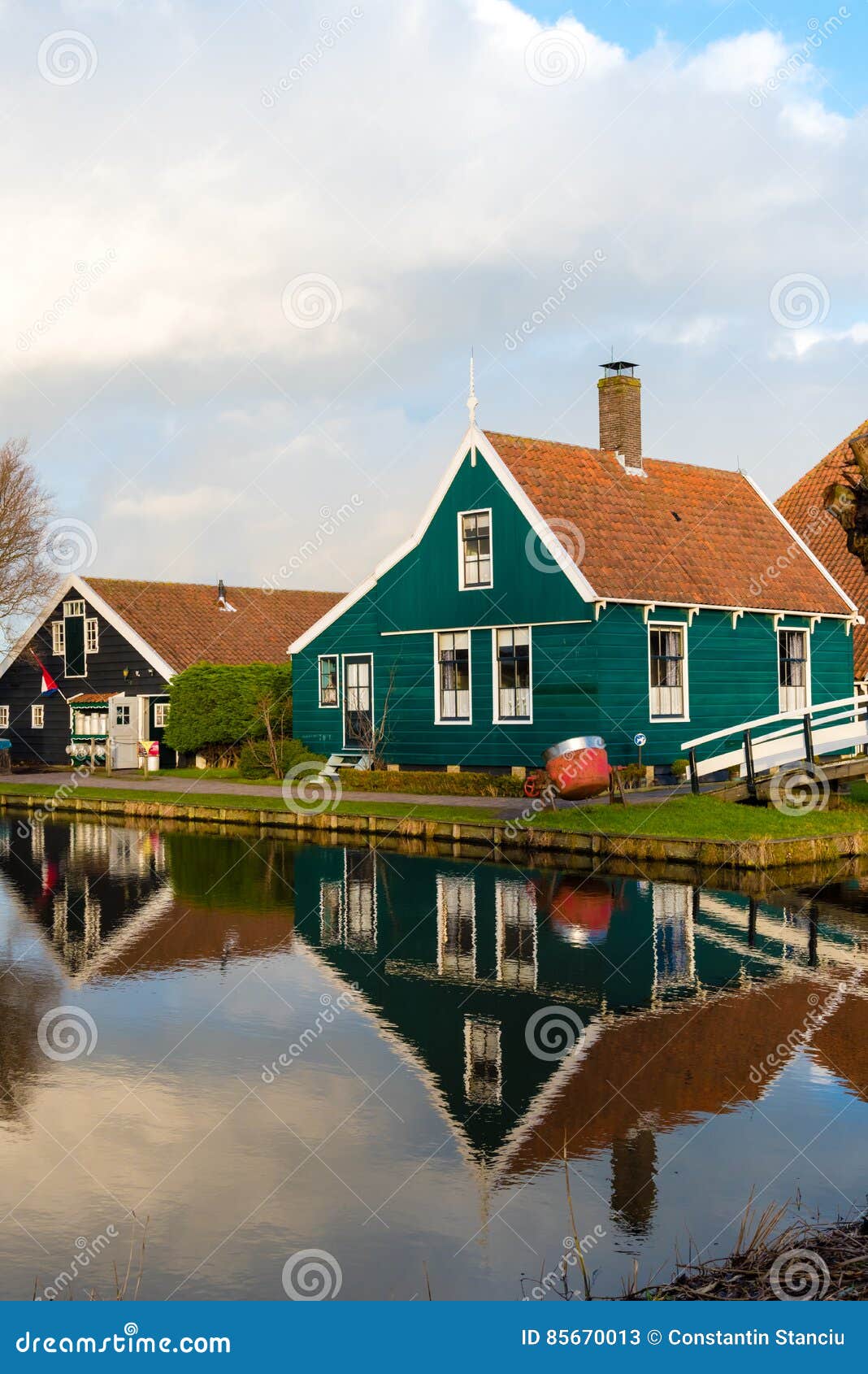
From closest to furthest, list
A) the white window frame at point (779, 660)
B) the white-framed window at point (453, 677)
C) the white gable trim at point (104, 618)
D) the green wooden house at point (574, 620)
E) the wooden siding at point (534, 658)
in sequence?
the wooden siding at point (534, 658) → the green wooden house at point (574, 620) → the white-framed window at point (453, 677) → the white window frame at point (779, 660) → the white gable trim at point (104, 618)

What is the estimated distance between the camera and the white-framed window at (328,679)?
33406 millimetres

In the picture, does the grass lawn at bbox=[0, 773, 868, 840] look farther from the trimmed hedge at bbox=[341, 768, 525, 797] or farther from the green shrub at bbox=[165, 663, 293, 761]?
the green shrub at bbox=[165, 663, 293, 761]

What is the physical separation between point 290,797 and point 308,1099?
2014 centimetres

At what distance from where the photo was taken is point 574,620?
90.2 feet

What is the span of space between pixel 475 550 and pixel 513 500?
→ 1744 mm

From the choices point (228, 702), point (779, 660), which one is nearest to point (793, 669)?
point (779, 660)

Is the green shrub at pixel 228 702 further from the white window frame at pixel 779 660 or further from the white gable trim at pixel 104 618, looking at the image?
the white window frame at pixel 779 660

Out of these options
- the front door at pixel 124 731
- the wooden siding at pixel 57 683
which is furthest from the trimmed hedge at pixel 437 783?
the wooden siding at pixel 57 683

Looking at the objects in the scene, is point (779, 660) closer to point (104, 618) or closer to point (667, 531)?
point (667, 531)

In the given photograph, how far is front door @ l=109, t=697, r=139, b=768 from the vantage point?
1639 inches

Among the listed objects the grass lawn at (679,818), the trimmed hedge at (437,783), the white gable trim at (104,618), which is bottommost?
the grass lawn at (679,818)

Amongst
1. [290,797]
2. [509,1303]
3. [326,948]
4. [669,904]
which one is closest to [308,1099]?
[509,1303]

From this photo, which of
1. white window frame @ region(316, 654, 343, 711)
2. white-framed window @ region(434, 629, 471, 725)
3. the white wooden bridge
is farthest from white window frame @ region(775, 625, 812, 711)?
white window frame @ region(316, 654, 343, 711)

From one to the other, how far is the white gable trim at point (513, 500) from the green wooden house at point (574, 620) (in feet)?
0.14
